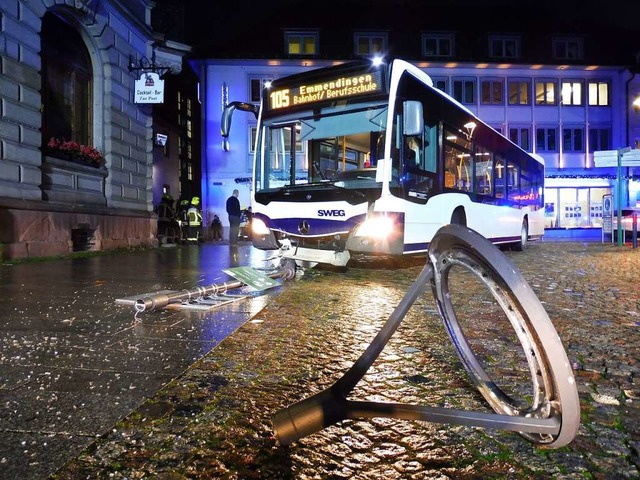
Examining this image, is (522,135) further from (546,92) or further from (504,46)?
(504,46)

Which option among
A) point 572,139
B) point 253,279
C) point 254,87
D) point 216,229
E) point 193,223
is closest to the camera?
point 253,279

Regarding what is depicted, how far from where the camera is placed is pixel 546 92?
106ft

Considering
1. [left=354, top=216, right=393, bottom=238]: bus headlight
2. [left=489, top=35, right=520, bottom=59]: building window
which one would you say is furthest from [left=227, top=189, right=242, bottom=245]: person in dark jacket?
[left=489, top=35, right=520, bottom=59]: building window

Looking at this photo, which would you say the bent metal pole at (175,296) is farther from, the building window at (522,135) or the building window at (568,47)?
the building window at (568,47)

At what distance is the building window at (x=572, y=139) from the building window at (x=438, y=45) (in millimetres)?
10096

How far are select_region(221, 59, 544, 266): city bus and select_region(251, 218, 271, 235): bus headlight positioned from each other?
0.06 ft

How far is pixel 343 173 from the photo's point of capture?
821 cm

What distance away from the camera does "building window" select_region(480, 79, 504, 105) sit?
105ft

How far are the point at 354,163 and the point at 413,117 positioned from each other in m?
1.29

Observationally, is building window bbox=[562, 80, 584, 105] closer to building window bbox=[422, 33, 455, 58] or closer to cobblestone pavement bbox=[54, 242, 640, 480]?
building window bbox=[422, 33, 455, 58]

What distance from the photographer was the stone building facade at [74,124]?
1063 centimetres

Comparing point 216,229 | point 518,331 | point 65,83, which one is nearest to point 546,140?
point 216,229


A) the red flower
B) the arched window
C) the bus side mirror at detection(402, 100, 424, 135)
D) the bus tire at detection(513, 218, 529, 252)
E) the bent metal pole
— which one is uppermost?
the arched window

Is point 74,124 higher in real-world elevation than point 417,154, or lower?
higher
